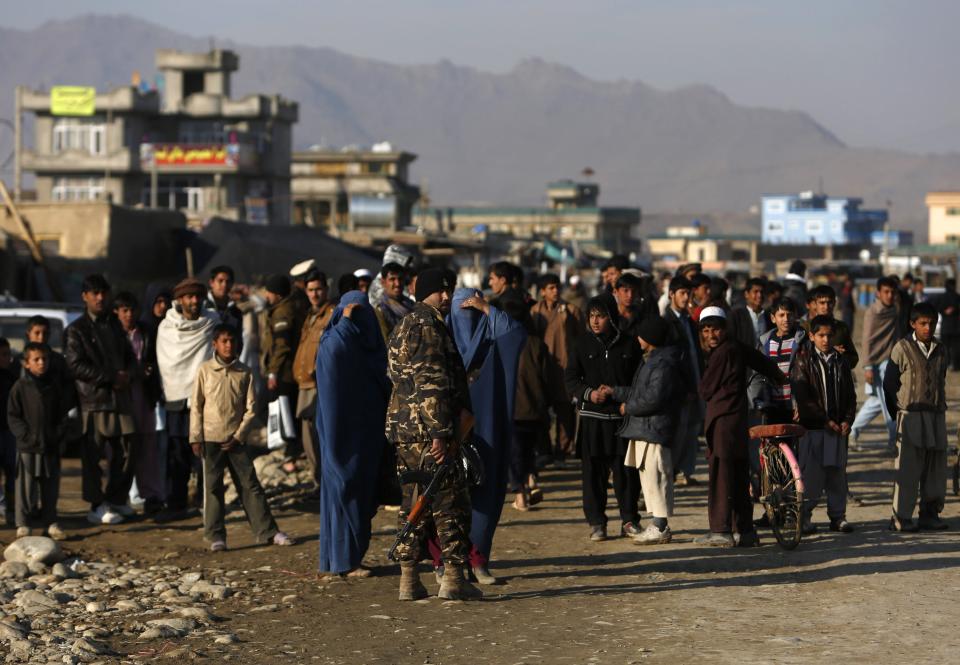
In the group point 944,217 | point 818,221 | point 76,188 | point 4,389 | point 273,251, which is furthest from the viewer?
point 818,221

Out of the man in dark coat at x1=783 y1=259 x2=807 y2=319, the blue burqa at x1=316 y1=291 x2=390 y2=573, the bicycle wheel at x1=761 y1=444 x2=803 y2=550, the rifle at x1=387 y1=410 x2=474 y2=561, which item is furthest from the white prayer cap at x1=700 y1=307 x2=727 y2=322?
the man in dark coat at x1=783 y1=259 x2=807 y2=319

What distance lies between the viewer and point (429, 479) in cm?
821

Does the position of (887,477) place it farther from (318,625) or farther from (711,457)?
(318,625)

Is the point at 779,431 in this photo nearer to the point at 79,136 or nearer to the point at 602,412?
the point at 602,412

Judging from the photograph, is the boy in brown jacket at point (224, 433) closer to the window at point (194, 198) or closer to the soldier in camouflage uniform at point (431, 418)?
the soldier in camouflage uniform at point (431, 418)

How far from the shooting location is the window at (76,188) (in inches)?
3856

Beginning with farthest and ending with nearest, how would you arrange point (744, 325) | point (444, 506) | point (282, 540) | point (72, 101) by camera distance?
point (72, 101) → point (744, 325) → point (282, 540) → point (444, 506)

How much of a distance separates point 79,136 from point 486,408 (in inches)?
3729

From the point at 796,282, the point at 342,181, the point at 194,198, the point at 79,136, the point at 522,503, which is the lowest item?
the point at 522,503

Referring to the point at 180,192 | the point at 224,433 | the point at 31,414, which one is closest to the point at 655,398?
the point at 224,433

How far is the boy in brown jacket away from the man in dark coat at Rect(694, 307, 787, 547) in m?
2.94

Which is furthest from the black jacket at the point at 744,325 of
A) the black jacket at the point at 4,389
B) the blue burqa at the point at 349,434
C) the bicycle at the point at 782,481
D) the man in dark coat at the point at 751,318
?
the black jacket at the point at 4,389

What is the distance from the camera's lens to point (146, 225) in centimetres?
3488

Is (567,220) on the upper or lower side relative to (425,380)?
upper
